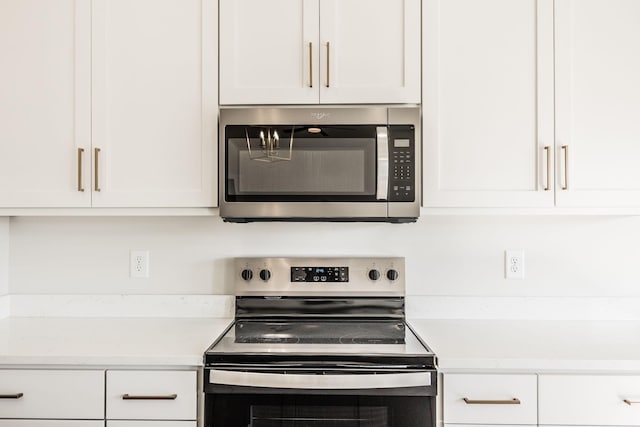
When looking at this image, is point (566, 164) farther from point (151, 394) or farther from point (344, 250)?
point (151, 394)

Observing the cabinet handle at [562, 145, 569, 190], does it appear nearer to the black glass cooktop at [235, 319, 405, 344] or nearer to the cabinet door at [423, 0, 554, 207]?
the cabinet door at [423, 0, 554, 207]

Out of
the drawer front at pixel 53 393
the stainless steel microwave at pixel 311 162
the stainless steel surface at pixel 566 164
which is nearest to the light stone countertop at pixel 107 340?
the drawer front at pixel 53 393

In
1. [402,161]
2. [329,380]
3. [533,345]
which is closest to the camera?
[329,380]

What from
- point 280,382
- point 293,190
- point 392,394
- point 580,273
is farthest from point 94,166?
point 580,273

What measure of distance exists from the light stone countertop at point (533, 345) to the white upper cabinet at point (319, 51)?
84 centimetres

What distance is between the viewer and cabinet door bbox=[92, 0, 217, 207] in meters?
1.72

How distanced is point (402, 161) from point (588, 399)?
91 centimetres

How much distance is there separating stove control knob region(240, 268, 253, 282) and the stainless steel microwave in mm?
351

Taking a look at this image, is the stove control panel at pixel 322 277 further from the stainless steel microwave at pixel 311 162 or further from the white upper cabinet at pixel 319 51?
the white upper cabinet at pixel 319 51

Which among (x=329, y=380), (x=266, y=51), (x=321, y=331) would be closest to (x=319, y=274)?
(x=321, y=331)

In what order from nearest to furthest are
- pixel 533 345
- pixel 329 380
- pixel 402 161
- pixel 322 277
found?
pixel 329 380 < pixel 533 345 < pixel 402 161 < pixel 322 277

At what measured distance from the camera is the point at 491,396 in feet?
4.65

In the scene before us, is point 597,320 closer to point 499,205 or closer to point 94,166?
point 499,205

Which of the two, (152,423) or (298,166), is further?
(298,166)
